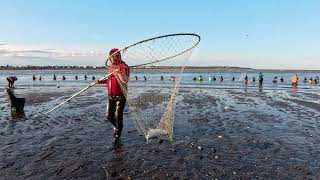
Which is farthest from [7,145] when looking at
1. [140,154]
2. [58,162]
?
[140,154]

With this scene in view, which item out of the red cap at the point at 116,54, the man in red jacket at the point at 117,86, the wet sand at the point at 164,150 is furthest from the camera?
the man in red jacket at the point at 117,86

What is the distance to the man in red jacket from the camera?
10.1 metres

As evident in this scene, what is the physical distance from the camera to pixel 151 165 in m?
8.28

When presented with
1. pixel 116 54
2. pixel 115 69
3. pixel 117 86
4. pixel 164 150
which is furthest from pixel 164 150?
pixel 116 54

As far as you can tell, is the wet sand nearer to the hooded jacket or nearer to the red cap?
the hooded jacket

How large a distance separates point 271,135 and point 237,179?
5.03 meters

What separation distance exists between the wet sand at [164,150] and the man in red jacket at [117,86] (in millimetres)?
692

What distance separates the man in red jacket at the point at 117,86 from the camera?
1007cm

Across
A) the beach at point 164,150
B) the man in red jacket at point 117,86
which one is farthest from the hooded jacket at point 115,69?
the beach at point 164,150

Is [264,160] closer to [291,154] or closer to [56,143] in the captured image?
[291,154]

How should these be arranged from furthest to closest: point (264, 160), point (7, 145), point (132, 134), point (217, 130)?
point (217, 130)
point (132, 134)
point (7, 145)
point (264, 160)

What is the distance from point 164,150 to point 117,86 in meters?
2.37

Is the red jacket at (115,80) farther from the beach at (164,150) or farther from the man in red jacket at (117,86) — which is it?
Answer: the beach at (164,150)

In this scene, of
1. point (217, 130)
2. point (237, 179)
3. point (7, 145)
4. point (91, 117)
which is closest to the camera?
point (237, 179)
